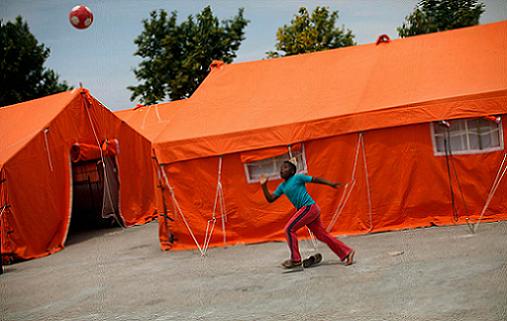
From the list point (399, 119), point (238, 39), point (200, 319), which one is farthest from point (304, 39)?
point (200, 319)

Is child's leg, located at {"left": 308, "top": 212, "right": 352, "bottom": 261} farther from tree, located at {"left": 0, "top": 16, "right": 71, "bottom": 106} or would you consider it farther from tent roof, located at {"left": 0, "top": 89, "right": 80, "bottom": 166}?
tree, located at {"left": 0, "top": 16, "right": 71, "bottom": 106}

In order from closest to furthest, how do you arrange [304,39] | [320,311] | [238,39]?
[320,311], [304,39], [238,39]

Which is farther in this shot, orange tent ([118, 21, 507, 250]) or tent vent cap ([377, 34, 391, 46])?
tent vent cap ([377, 34, 391, 46])

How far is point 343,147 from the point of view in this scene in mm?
11297

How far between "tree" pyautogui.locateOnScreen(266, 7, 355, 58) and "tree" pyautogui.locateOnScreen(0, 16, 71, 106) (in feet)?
31.6

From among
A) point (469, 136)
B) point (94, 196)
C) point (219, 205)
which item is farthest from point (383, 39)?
point (94, 196)

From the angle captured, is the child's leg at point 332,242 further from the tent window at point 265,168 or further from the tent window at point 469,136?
the tent window at point 469,136

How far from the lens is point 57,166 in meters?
14.5

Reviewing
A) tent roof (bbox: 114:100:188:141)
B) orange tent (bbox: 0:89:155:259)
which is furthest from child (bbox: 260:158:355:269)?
tent roof (bbox: 114:100:188:141)

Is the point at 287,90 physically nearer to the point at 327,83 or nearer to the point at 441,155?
the point at 327,83

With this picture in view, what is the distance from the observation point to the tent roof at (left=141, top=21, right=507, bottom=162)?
1093cm

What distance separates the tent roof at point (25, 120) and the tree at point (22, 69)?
Answer: 10745mm

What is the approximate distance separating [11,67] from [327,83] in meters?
19.7

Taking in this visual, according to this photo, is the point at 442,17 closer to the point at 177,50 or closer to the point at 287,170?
the point at 287,170
